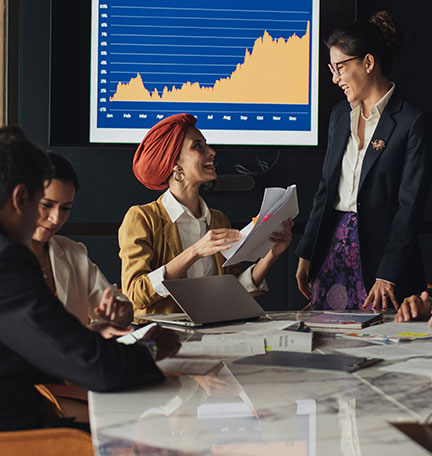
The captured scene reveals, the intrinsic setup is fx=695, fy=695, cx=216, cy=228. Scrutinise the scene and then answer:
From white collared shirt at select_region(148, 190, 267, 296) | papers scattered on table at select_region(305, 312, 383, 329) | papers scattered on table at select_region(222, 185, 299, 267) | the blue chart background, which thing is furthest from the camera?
the blue chart background

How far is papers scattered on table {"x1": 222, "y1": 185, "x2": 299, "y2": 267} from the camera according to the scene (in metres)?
2.29

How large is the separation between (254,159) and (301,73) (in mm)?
541

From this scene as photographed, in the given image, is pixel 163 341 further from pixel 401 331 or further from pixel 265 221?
pixel 265 221

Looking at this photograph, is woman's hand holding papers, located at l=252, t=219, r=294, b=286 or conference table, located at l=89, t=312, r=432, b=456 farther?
woman's hand holding papers, located at l=252, t=219, r=294, b=286

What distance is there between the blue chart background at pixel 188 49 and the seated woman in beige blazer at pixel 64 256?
163 cm

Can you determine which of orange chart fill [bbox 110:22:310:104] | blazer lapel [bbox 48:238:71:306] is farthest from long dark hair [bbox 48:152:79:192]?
orange chart fill [bbox 110:22:310:104]

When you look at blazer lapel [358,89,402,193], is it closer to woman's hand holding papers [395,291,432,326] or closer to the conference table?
woman's hand holding papers [395,291,432,326]

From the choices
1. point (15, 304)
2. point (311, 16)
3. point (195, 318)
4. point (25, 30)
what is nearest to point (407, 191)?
point (195, 318)

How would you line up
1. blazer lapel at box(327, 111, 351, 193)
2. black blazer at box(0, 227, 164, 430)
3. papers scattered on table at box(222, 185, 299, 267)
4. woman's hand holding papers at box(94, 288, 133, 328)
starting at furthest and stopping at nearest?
1. blazer lapel at box(327, 111, 351, 193)
2. papers scattered on table at box(222, 185, 299, 267)
3. woman's hand holding papers at box(94, 288, 133, 328)
4. black blazer at box(0, 227, 164, 430)

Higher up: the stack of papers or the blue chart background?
the blue chart background

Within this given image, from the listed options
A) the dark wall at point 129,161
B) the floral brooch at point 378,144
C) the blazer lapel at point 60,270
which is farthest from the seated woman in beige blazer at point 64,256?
the dark wall at point 129,161

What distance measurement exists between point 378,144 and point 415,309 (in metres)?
0.89

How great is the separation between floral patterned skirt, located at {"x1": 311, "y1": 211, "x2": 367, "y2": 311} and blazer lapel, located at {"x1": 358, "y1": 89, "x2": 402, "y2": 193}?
0.18 meters

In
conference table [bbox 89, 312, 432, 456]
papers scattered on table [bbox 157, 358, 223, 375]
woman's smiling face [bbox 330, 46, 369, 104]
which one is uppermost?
woman's smiling face [bbox 330, 46, 369, 104]
